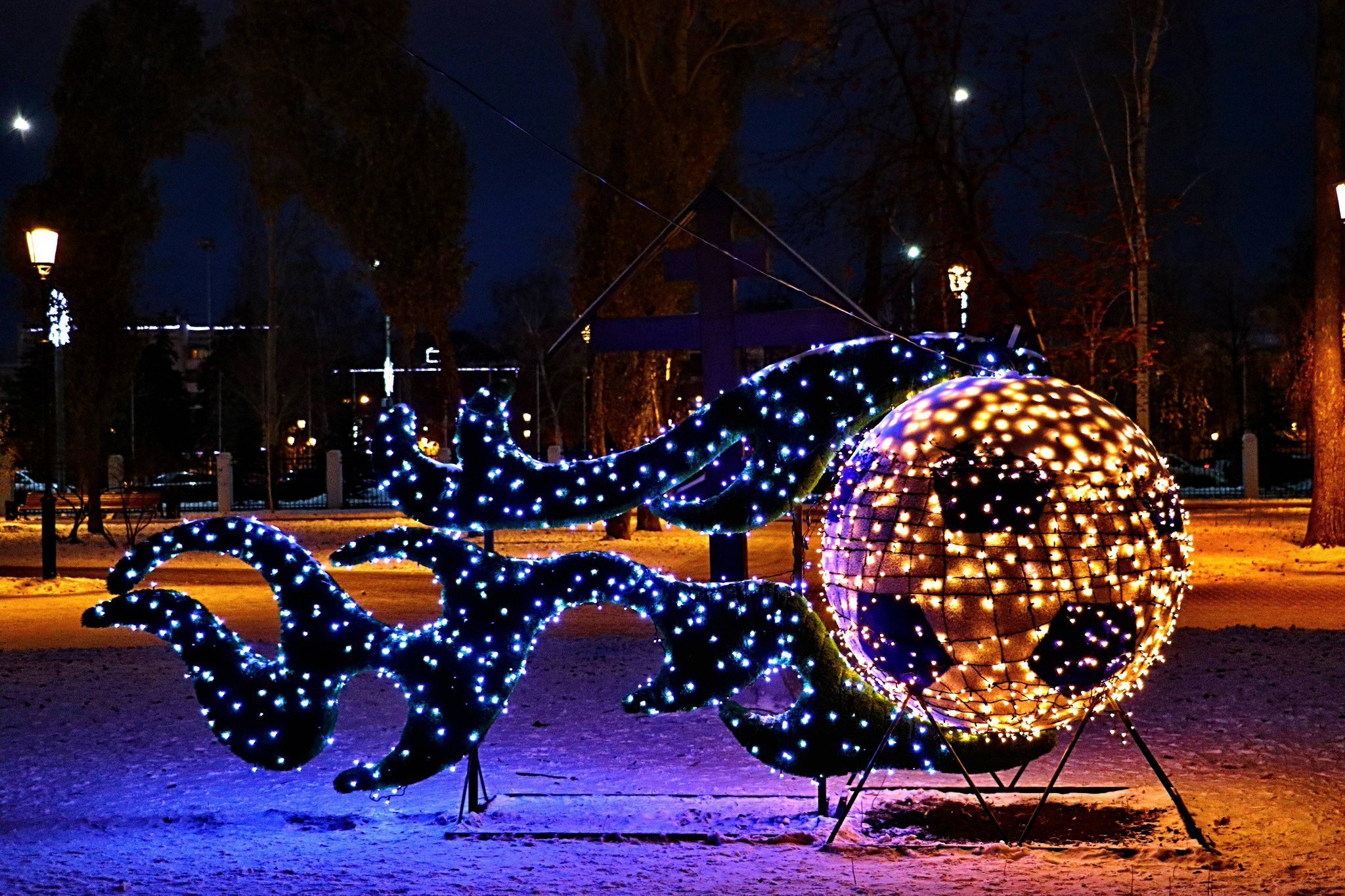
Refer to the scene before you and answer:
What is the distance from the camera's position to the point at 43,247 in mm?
15984

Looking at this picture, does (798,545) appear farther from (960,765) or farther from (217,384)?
(217,384)

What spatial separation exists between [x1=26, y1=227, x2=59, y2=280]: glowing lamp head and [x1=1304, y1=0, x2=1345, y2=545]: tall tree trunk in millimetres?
17472

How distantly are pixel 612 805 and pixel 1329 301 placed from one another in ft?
54.4

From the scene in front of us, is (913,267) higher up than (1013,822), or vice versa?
(913,267)

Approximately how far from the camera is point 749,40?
26141 millimetres

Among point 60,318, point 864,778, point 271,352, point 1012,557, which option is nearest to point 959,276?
point 864,778

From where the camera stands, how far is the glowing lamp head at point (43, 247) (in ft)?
52.4

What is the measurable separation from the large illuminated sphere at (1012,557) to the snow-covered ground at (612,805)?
30.3 inches

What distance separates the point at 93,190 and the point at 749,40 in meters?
12.8

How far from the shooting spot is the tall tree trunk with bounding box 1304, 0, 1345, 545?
19.1m

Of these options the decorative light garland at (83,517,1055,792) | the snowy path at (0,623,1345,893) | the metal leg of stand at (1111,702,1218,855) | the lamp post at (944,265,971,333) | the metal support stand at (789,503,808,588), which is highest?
the lamp post at (944,265,971,333)

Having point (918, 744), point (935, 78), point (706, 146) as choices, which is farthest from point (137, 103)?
point (918, 744)

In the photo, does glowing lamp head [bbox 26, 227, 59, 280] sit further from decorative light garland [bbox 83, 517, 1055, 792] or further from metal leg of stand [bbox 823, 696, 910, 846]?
metal leg of stand [bbox 823, 696, 910, 846]

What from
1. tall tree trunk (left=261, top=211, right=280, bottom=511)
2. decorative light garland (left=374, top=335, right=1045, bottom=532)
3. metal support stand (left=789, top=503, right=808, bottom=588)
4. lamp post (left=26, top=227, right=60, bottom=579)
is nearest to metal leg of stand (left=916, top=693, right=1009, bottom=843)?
metal support stand (left=789, top=503, right=808, bottom=588)
